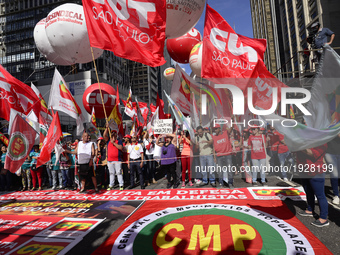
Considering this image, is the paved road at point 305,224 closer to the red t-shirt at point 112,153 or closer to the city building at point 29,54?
the red t-shirt at point 112,153

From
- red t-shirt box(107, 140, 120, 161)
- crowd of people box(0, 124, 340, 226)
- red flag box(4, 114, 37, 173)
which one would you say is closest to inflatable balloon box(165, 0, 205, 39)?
crowd of people box(0, 124, 340, 226)

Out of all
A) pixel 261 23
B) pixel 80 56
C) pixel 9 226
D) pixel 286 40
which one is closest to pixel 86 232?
pixel 9 226

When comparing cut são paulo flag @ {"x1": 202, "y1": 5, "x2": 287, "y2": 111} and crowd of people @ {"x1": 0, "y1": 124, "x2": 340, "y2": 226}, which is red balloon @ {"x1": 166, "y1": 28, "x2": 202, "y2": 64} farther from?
crowd of people @ {"x1": 0, "y1": 124, "x2": 340, "y2": 226}

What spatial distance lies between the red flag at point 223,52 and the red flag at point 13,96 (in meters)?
5.83

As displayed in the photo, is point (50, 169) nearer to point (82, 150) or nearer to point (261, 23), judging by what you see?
point (82, 150)

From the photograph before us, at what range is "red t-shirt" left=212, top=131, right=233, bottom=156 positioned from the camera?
7.13 metres

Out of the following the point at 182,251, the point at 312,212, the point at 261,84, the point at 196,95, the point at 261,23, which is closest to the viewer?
the point at 182,251

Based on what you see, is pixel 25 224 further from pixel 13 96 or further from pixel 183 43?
pixel 183 43

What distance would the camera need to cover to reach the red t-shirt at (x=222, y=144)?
23.4 feet

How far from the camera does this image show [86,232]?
13.3 feet

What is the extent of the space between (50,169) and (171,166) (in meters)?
4.87

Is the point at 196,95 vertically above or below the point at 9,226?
above

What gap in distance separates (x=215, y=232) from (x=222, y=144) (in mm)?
3728

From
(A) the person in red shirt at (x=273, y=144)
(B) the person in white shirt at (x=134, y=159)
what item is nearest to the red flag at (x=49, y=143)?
(B) the person in white shirt at (x=134, y=159)
